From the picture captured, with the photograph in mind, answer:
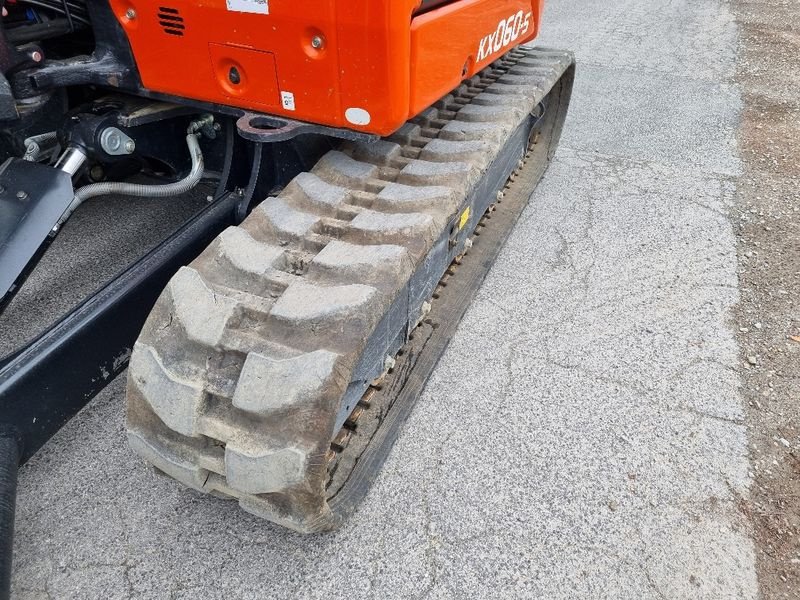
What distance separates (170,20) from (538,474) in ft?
5.77

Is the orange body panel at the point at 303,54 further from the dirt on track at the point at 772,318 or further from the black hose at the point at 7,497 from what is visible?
the dirt on track at the point at 772,318

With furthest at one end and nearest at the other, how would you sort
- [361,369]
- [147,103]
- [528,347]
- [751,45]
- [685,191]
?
[751,45] < [685,191] < [528,347] < [147,103] < [361,369]

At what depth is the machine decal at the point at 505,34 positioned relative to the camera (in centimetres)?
213

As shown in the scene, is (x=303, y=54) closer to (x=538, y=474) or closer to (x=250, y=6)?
(x=250, y=6)

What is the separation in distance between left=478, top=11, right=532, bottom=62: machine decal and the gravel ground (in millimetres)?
1069

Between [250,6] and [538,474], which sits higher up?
[250,6]

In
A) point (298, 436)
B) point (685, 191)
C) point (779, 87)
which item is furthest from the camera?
point (779, 87)

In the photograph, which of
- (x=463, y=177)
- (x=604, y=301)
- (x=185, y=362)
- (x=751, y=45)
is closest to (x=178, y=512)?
(x=185, y=362)

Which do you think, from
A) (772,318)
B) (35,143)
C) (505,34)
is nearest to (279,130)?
(35,143)

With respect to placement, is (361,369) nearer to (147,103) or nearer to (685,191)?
(147,103)

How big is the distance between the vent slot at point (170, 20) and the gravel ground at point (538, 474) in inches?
51.8

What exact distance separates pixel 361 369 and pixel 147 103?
1.28 meters

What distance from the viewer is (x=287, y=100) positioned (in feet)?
5.41

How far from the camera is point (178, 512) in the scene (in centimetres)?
186
